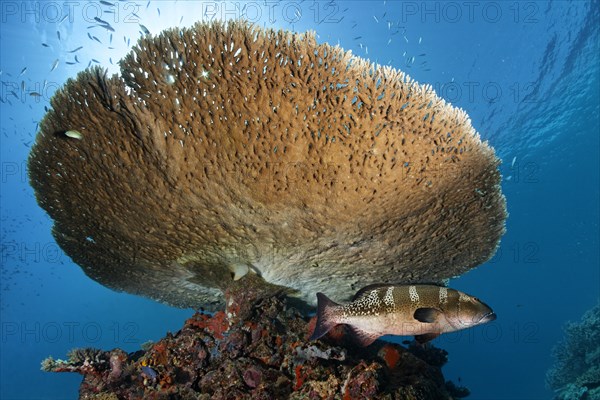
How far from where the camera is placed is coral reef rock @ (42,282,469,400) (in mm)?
3234

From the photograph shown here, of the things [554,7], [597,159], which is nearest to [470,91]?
[554,7]

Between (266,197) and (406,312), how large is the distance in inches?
78.2

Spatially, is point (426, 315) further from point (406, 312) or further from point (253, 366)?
point (253, 366)

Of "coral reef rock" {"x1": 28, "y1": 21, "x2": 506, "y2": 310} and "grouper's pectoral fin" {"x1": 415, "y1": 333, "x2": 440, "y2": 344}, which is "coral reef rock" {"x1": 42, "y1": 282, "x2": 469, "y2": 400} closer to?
"coral reef rock" {"x1": 28, "y1": 21, "x2": 506, "y2": 310}

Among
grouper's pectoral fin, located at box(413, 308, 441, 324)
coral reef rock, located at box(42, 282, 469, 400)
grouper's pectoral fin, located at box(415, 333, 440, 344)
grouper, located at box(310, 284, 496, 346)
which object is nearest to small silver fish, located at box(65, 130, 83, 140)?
coral reef rock, located at box(42, 282, 469, 400)

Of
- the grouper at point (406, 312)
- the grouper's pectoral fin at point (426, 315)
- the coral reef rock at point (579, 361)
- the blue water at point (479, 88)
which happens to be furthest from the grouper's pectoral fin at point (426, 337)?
the coral reef rock at point (579, 361)

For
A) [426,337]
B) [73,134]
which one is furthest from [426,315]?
[73,134]

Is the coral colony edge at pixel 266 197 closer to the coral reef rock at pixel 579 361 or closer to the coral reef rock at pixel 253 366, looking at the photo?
the coral reef rock at pixel 253 366

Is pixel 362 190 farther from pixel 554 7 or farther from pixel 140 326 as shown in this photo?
pixel 140 326

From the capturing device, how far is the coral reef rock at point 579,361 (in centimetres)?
1284

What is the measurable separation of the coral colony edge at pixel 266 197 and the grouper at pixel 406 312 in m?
0.01

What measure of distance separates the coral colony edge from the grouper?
15mm

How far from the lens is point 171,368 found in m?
3.94

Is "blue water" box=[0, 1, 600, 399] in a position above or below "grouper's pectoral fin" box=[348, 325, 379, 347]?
above
